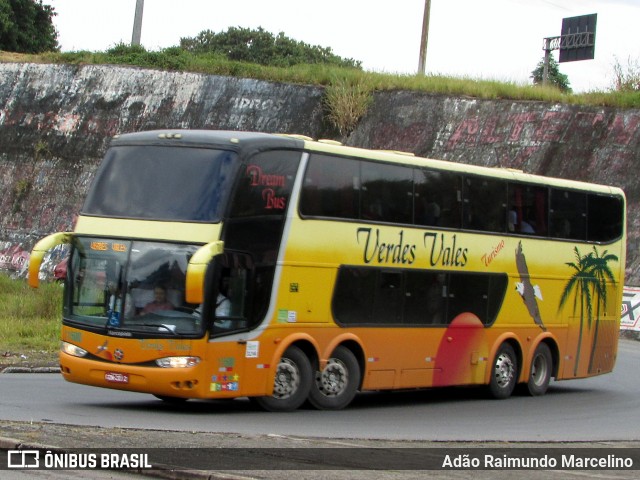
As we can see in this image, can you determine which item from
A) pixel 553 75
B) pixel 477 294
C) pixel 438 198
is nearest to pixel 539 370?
pixel 477 294

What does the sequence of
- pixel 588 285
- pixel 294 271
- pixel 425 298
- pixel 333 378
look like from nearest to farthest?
pixel 294 271 → pixel 333 378 → pixel 425 298 → pixel 588 285

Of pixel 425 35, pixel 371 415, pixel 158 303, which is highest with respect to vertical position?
pixel 425 35

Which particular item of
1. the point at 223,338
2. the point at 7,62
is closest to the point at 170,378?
the point at 223,338

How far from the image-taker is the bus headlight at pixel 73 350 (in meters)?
15.2

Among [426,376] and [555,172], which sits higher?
[555,172]

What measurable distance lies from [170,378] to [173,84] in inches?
1216

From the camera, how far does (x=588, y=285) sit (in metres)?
22.0

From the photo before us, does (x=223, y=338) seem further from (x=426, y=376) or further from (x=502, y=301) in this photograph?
(x=502, y=301)

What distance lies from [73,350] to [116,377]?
918 millimetres

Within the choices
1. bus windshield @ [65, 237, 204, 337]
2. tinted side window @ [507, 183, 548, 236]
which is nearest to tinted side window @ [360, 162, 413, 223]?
tinted side window @ [507, 183, 548, 236]

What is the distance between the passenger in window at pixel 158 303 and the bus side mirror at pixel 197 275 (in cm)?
75

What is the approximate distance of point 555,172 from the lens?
37312mm

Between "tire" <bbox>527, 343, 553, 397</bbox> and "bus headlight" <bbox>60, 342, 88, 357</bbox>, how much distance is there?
9.18 meters

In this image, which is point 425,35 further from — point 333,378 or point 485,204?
point 333,378
